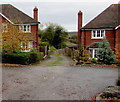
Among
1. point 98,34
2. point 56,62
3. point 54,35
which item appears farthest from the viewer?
point 54,35

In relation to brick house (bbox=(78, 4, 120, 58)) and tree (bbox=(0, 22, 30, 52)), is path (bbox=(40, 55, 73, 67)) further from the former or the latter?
brick house (bbox=(78, 4, 120, 58))

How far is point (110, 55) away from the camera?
19.5 metres

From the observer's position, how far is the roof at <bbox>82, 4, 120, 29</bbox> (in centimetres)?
2569

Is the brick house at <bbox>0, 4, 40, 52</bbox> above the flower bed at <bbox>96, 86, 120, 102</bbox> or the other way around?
above

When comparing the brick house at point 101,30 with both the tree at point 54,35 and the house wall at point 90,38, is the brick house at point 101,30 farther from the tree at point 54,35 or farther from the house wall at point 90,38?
the tree at point 54,35

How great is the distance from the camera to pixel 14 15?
28.8 m

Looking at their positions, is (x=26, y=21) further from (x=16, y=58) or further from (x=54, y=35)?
(x=54, y=35)

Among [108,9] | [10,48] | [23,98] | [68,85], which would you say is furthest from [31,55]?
[108,9]

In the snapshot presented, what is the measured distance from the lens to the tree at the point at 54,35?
50625mm

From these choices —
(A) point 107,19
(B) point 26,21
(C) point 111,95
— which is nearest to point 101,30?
(A) point 107,19

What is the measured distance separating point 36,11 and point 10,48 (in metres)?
11.9

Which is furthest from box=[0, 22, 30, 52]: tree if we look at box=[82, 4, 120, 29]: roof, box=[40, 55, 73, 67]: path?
box=[82, 4, 120, 29]: roof

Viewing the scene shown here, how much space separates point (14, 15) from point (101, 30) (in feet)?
50.7

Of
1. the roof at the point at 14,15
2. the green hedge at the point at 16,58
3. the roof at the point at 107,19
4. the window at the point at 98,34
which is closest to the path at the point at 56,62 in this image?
the green hedge at the point at 16,58
